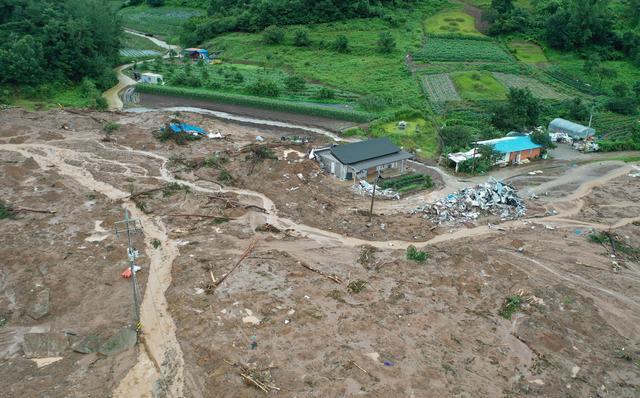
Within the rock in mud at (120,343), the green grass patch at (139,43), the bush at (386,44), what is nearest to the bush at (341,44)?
the bush at (386,44)

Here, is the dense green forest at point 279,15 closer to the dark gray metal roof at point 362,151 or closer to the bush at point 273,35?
the bush at point 273,35

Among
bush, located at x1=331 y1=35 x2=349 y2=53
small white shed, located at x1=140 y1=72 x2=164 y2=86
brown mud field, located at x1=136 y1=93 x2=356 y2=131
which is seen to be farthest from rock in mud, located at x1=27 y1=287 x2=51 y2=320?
bush, located at x1=331 y1=35 x2=349 y2=53

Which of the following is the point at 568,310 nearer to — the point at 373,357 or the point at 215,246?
the point at 373,357

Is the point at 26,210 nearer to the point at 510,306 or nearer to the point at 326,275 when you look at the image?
the point at 326,275

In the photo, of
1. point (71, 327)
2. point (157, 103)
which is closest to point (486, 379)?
point (71, 327)

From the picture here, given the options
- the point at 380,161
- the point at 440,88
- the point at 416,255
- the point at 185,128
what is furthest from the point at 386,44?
the point at 416,255

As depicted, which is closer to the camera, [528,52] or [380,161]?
[380,161]

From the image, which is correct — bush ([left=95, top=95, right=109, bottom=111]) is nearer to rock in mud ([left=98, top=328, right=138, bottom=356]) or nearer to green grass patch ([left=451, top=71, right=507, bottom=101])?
rock in mud ([left=98, top=328, right=138, bottom=356])
